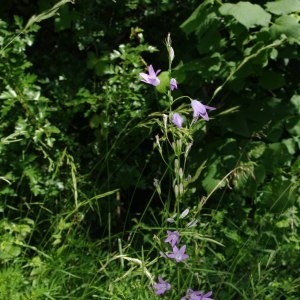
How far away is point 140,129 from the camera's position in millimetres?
2953

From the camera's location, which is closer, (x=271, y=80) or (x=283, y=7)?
(x=283, y=7)

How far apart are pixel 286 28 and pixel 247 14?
194mm

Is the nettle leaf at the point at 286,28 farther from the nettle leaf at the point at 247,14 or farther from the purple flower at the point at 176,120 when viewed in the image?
the purple flower at the point at 176,120

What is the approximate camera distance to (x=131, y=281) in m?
2.29

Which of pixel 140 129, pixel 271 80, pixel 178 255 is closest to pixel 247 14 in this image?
pixel 271 80

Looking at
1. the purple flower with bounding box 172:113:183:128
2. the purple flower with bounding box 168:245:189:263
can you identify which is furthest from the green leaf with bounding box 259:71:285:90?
the purple flower with bounding box 168:245:189:263

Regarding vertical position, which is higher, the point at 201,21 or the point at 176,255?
the point at 201,21

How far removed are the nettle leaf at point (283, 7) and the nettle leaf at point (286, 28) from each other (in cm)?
3

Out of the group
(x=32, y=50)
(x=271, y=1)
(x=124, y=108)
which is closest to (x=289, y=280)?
(x=124, y=108)

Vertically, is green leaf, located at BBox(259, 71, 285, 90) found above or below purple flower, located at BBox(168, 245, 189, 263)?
below

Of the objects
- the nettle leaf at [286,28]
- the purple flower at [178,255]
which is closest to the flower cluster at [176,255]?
the purple flower at [178,255]

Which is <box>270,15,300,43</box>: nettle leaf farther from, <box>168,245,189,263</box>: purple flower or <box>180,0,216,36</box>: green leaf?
<box>168,245,189,263</box>: purple flower

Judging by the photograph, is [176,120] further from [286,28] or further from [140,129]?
[140,129]

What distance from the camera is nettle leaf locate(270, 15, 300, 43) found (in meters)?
2.52
